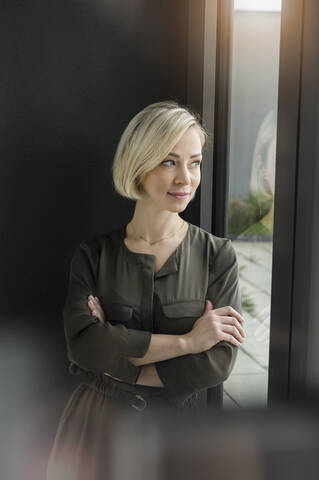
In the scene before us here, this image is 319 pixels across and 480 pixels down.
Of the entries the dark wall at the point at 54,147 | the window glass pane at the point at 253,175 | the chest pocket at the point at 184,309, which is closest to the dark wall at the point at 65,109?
the dark wall at the point at 54,147

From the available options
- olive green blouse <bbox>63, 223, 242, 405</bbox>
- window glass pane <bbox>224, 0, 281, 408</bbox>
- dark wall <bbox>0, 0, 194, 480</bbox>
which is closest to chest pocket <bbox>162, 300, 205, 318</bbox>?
olive green blouse <bbox>63, 223, 242, 405</bbox>

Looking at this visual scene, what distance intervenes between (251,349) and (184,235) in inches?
8.8

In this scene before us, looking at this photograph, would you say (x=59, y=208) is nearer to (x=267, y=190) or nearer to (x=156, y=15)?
(x=156, y=15)

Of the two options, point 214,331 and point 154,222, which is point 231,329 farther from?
point 154,222

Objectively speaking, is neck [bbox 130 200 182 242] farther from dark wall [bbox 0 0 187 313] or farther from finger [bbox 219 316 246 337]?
dark wall [bbox 0 0 187 313]

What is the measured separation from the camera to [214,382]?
1.00 m

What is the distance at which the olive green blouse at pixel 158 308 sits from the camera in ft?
3.29

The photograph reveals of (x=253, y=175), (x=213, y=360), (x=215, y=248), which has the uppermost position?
(x=253, y=175)

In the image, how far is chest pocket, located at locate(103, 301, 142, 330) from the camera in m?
1.03

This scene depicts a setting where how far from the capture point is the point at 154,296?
103cm

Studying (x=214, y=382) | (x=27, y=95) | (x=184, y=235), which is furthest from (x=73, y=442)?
(x=27, y=95)

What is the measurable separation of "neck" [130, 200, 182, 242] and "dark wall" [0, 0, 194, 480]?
0.36 meters

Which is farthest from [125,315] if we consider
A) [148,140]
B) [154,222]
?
[148,140]

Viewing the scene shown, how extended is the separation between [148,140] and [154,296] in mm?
247
